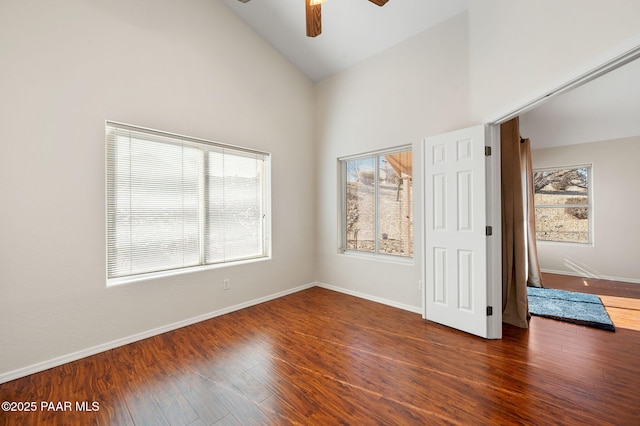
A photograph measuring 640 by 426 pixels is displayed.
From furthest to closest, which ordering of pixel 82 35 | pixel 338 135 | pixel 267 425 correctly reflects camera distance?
pixel 338 135 < pixel 82 35 < pixel 267 425

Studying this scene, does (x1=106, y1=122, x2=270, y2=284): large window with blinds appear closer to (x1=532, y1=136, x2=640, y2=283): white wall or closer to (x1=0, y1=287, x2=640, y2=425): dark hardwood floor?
(x1=0, y1=287, x2=640, y2=425): dark hardwood floor

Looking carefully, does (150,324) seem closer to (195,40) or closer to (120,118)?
(120,118)

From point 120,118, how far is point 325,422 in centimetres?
311

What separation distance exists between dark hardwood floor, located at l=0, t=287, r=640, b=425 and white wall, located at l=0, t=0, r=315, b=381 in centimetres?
36

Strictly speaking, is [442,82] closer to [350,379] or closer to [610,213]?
[350,379]

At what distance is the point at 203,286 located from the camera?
315 centimetres

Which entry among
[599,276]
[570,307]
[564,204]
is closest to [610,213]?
[564,204]

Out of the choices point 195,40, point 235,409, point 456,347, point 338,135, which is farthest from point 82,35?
point 456,347

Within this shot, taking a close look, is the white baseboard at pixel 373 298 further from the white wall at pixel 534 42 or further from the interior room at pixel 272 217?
the white wall at pixel 534 42

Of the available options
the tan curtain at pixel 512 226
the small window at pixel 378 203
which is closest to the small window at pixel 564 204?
the tan curtain at pixel 512 226

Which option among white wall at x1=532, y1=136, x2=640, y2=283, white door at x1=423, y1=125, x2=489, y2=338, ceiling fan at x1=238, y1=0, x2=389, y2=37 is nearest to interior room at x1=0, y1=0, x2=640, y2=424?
white door at x1=423, y1=125, x2=489, y2=338

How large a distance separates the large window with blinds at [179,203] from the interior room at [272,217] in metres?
0.07

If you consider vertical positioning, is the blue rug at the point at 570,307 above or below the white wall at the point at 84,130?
below

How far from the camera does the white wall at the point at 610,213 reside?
4.45 meters
